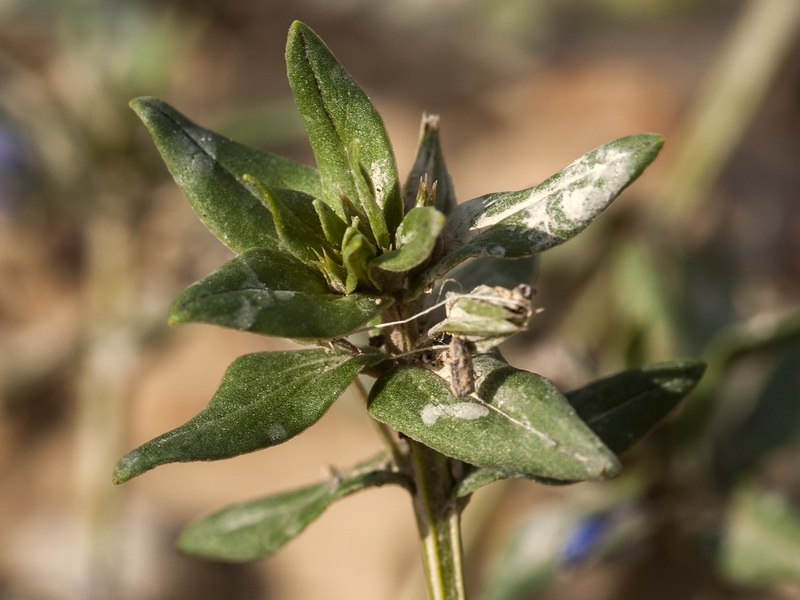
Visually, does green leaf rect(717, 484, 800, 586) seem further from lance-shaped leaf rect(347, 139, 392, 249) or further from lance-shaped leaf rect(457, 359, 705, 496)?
lance-shaped leaf rect(347, 139, 392, 249)

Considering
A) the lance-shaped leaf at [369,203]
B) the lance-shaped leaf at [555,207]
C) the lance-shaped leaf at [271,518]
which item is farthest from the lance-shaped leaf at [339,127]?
the lance-shaped leaf at [271,518]

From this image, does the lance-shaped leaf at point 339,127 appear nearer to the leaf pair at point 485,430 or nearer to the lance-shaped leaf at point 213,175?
the lance-shaped leaf at point 213,175

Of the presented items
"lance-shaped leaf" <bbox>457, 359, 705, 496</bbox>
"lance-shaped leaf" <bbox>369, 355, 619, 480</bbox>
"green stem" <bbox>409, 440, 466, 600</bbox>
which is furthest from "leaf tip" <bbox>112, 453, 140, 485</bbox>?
"lance-shaped leaf" <bbox>457, 359, 705, 496</bbox>

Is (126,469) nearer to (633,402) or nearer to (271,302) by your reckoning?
(271,302)

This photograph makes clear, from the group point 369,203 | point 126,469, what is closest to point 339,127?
point 369,203

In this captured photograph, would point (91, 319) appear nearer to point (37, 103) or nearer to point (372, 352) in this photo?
point (37, 103)

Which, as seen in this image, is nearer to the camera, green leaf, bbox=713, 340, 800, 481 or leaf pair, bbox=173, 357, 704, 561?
leaf pair, bbox=173, 357, 704, 561
